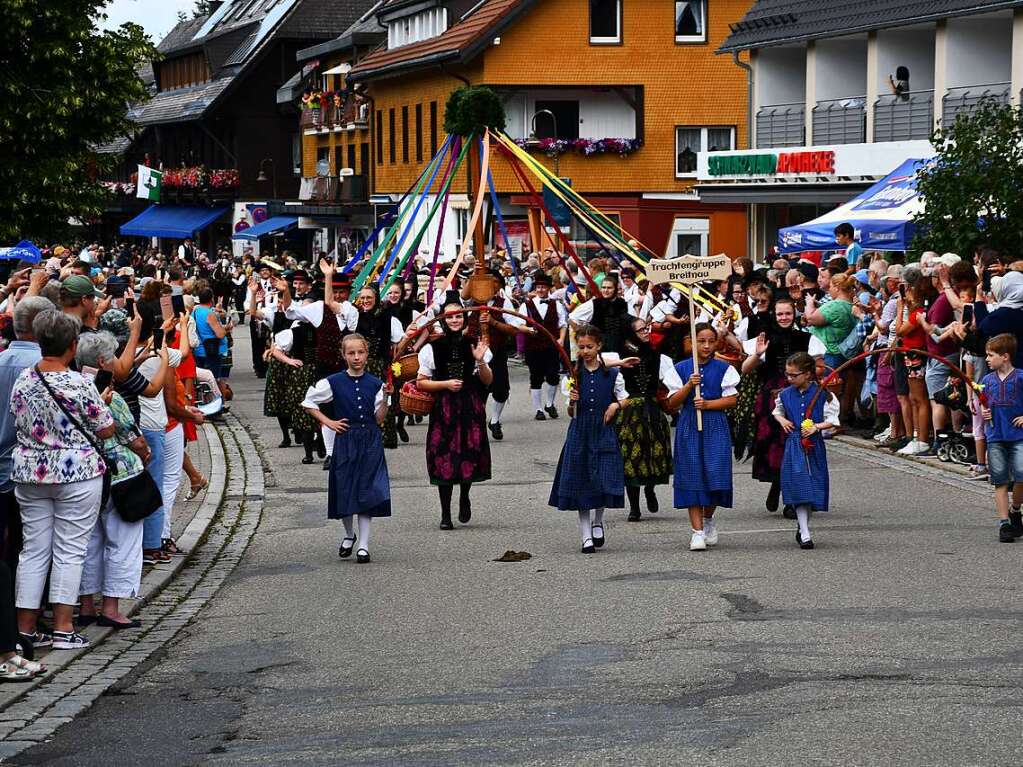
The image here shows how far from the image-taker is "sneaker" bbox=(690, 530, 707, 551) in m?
12.6

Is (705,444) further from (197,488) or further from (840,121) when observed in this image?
(840,121)

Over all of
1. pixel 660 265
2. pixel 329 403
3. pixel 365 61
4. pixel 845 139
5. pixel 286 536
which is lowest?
pixel 286 536

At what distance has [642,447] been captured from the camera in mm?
14289

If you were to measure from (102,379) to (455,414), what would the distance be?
442 centimetres

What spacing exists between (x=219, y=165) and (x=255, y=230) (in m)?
12.3

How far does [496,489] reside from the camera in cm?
1661

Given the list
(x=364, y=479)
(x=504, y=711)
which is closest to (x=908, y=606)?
(x=504, y=711)

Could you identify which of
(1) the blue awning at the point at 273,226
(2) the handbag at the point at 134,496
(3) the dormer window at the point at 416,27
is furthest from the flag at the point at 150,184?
(2) the handbag at the point at 134,496

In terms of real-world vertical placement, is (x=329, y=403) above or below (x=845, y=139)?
below

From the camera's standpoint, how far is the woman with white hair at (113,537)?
402 inches

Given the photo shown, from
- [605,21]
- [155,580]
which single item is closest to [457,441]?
[155,580]

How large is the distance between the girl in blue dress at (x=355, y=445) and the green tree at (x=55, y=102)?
24810 millimetres

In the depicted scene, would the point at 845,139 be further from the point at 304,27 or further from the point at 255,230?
the point at 304,27

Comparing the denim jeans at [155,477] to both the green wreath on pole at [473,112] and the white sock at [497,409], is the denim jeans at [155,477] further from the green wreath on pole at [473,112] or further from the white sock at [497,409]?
the green wreath on pole at [473,112]
